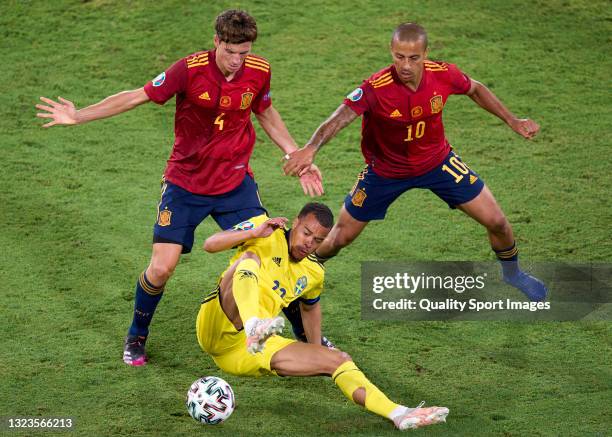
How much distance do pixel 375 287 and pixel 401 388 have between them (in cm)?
153

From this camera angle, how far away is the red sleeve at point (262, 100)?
293 inches

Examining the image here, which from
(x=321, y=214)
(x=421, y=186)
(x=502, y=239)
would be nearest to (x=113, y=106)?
(x=321, y=214)

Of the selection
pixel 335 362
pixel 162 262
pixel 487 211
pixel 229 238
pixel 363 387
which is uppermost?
pixel 487 211

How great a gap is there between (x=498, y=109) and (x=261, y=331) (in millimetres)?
2910

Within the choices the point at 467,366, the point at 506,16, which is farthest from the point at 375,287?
the point at 506,16

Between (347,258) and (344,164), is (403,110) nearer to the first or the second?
(347,258)

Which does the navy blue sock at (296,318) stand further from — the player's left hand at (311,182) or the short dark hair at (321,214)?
the short dark hair at (321,214)

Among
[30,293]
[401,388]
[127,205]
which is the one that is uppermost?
[127,205]

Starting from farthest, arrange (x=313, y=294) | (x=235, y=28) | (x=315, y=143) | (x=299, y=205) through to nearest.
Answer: (x=299, y=205)
(x=315, y=143)
(x=313, y=294)
(x=235, y=28)

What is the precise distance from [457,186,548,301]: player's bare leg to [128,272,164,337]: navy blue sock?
2361 mm

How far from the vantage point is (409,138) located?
7.61 m

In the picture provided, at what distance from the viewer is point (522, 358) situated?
744cm

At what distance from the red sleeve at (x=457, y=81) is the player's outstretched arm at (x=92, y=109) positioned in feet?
7.15

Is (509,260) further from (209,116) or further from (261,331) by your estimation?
(261,331)
